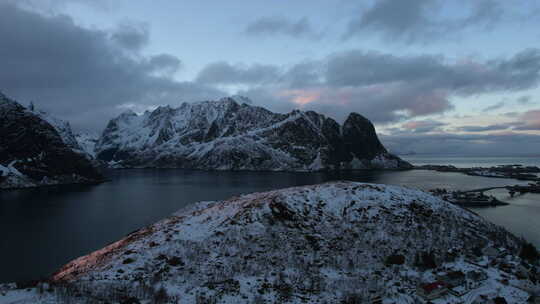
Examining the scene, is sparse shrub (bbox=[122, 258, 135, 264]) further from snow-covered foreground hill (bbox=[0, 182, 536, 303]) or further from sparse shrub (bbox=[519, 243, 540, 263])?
sparse shrub (bbox=[519, 243, 540, 263])

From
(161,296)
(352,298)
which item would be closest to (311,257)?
(352,298)

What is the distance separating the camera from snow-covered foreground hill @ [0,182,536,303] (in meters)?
19.5

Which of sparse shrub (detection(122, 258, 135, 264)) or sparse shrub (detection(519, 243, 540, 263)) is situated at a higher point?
sparse shrub (detection(122, 258, 135, 264))

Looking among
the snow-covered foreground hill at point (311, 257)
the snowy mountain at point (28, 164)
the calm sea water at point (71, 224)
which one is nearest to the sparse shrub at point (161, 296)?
the snow-covered foreground hill at point (311, 257)

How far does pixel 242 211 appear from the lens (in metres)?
33.4

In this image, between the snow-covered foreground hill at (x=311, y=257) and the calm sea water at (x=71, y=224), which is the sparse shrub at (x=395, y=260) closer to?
the snow-covered foreground hill at (x=311, y=257)

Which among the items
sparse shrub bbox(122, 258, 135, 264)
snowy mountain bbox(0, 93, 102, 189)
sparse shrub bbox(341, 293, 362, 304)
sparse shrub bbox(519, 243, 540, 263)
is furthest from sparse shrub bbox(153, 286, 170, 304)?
snowy mountain bbox(0, 93, 102, 189)

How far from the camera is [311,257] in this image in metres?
25.8

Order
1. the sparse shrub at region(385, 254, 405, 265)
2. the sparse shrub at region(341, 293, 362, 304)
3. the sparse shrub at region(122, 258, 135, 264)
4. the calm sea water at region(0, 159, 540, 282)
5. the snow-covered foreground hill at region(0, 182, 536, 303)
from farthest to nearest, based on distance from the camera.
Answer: the calm sea water at region(0, 159, 540, 282) < the sparse shrub at region(385, 254, 405, 265) < the sparse shrub at region(122, 258, 135, 264) < the snow-covered foreground hill at region(0, 182, 536, 303) < the sparse shrub at region(341, 293, 362, 304)

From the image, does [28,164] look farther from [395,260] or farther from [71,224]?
[395,260]

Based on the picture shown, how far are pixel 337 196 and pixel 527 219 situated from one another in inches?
2833

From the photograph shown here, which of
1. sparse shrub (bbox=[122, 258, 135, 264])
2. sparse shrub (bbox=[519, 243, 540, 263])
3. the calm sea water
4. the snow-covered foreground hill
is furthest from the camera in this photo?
the calm sea water

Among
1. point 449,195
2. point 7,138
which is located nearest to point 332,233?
point 449,195

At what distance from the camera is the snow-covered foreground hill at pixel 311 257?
64.0 ft
